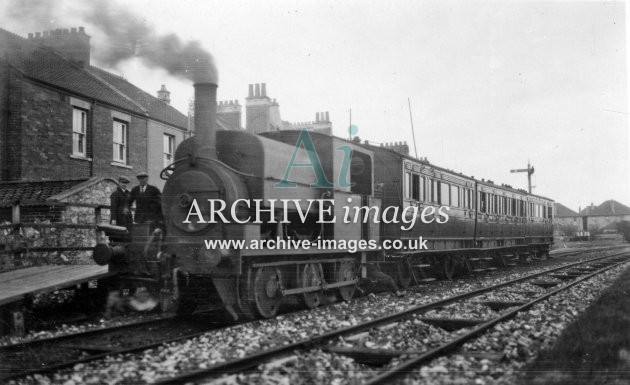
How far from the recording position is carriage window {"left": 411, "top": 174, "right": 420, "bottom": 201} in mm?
13594

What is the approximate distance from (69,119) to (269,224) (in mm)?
9602

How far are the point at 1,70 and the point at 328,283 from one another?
10413 millimetres

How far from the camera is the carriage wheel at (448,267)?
15617mm

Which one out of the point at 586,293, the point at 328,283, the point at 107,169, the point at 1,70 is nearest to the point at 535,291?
the point at 586,293

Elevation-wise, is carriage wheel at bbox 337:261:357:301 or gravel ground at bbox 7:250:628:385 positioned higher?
carriage wheel at bbox 337:261:357:301

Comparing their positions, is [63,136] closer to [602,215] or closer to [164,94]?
[164,94]

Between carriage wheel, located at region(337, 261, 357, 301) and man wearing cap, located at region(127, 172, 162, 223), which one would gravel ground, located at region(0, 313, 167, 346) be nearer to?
man wearing cap, located at region(127, 172, 162, 223)

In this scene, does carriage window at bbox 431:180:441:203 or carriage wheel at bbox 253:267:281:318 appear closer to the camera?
carriage wheel at bbox 253:267:281:318

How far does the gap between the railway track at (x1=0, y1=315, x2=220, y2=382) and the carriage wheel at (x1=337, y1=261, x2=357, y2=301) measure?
122 inches

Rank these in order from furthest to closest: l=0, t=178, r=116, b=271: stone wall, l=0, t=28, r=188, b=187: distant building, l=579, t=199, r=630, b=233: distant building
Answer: l=579, t=199, r=630, b=233: distant building → l=0, t=28, r=188, b=187: distant building → l=0, t=178, r=116, b=271: stone wall

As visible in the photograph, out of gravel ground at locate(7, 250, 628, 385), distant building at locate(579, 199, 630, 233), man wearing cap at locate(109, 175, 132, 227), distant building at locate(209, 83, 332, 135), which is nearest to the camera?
gravel ground at locate(7, 250, 628, 385)

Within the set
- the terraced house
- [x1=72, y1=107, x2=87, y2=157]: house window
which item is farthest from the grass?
[x1=72, y1=107, x2=87, y2=157]: house window

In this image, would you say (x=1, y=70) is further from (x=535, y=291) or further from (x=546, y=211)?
(x=546, y=211)

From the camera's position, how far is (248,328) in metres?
7.30
